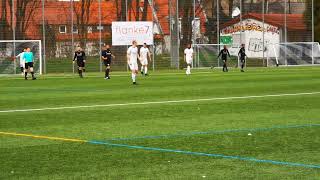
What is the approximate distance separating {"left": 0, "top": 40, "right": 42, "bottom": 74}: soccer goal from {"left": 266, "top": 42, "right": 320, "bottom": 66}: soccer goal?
67.3 ft

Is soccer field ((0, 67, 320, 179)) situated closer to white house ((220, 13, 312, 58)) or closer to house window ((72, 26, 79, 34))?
house window ((72, 26, 79, 34))

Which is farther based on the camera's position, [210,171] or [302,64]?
[302,64]

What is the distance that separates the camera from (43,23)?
186ft

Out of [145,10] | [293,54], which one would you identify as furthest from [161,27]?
[293,54]

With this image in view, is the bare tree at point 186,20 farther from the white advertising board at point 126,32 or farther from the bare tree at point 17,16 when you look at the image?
the bare tree at point 17,16

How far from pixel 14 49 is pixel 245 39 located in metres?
21.1

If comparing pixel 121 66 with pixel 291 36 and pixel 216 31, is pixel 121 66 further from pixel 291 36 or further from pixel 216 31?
pixel 291 36

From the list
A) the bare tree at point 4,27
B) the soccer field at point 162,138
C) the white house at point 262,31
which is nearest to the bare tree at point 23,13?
the bare tree at point 4,27

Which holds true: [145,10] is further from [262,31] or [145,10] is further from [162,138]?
[162,138]

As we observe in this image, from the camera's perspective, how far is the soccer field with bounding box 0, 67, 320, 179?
9695 millimetres

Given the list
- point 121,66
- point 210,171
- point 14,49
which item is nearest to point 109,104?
point 210,171

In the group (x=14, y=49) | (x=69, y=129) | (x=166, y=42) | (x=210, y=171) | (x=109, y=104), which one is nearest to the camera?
(x=210, y=171)

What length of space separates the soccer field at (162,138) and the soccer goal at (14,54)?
29002 millimetres

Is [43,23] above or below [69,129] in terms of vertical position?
above
